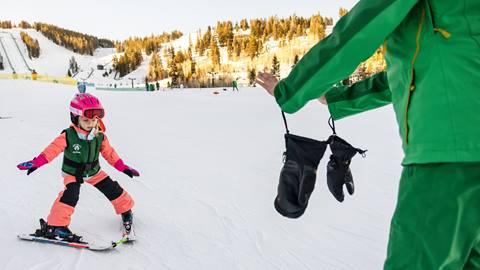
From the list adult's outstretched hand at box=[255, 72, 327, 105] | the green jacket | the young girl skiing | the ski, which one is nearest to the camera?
the green jacket

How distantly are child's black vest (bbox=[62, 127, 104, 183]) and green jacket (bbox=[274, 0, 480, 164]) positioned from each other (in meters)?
2.91

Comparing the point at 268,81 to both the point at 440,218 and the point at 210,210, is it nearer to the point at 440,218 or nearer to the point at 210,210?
the point at 440,218

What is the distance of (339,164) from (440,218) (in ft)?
2.79

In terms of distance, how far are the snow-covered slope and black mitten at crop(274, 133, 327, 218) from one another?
1.46m

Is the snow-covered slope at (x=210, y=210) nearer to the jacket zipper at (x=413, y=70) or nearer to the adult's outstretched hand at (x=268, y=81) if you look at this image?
the adult's outstretched hand at (x=268, y=81)

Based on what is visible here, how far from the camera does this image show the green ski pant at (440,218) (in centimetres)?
103

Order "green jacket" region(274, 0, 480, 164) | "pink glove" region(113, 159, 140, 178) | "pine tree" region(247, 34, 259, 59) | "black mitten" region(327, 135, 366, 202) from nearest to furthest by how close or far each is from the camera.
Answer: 1. "green jacket" region(274, 0, 480, 164)
2. "black mitten" region(327, 135, 366, 202)
3. "pink glove" region(113, 159, 140, 178)
4. "pine tree" region(247, 34, 259, 59)

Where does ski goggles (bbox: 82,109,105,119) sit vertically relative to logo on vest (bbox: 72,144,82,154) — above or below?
above

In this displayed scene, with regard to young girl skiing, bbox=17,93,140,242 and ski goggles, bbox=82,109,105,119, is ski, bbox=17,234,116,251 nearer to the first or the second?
young girl skiing, bbox=17,93,140,242

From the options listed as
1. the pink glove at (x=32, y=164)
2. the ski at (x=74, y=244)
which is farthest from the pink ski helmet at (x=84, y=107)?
the ski at (x=74, y=244)

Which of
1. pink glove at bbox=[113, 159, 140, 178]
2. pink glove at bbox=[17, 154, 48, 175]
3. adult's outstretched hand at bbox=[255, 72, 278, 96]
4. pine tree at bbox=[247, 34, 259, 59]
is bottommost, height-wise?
pink glove at bbox=[113, 159, 140, 178]

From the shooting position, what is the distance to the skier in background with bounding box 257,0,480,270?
1019 millimetres

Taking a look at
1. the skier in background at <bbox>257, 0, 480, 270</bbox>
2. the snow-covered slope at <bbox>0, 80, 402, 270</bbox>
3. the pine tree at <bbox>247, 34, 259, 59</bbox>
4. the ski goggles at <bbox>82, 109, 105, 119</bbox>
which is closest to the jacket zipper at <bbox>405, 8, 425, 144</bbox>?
the skier in background at <bbox>257, 0, 480, 270</bbox>

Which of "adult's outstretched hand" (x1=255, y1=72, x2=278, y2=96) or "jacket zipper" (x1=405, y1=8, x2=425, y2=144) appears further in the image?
"adult's outstretched hand" (x1=255, y1=72, x2=278, y2=96)
